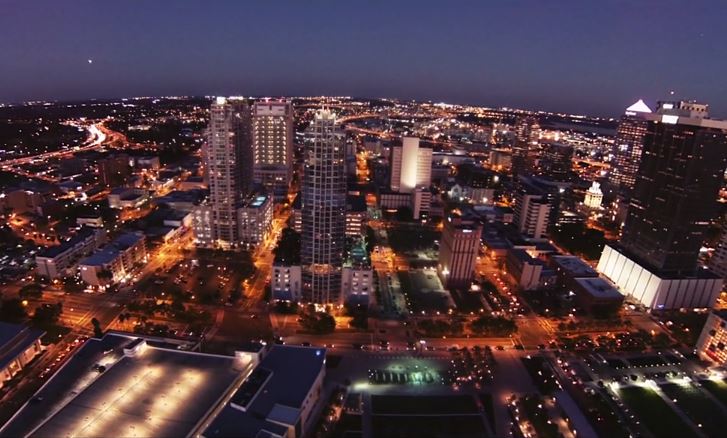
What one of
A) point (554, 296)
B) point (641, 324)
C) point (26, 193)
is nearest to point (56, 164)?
point (26, 193)

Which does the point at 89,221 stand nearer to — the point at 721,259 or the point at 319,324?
the point at 319,324

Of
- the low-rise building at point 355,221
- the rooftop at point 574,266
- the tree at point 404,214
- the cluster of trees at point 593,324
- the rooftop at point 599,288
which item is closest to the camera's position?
the cluster of trees at point 593,324

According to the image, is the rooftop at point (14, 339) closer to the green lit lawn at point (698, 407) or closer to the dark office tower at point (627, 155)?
the green lit lawn at point (698, 407)

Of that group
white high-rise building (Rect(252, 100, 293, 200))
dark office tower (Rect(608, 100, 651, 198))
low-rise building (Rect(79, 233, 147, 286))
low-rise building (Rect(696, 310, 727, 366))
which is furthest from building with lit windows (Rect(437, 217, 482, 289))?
dark office tower (Rect(608, 100, 651, 198))

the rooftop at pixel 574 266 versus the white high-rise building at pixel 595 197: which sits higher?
the white high-rise building at pixel 595 197

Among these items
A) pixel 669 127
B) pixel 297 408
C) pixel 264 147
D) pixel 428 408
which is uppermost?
pixel 669 127

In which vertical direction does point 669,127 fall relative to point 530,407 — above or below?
above

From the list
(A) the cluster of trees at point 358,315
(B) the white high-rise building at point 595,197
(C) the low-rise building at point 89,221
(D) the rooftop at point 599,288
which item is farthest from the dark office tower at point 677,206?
(C) the low-rise building at point 89,221

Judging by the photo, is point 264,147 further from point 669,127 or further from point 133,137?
point 133,137
